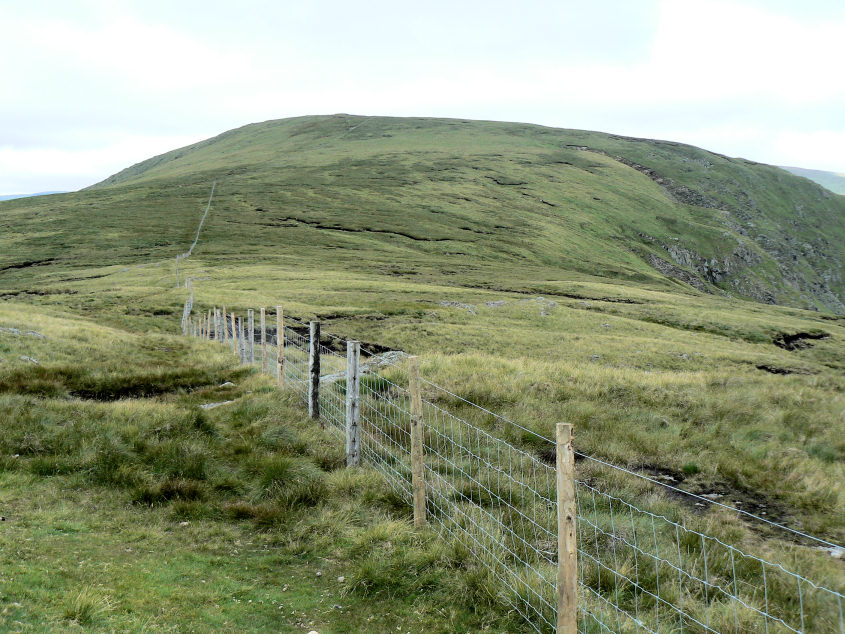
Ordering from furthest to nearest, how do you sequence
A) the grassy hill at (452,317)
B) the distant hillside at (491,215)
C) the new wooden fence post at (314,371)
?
the distant hillside at (491,215) < the new wooden fence post at (314,371) < the grassy hill at (452,317)

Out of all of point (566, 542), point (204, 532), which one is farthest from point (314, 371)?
point (566, 542)

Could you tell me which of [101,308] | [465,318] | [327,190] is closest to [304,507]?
[465,318]

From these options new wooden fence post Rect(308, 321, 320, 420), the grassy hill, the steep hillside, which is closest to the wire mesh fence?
the grassy hill

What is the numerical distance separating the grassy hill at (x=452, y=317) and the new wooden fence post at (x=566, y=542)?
0.83 metres

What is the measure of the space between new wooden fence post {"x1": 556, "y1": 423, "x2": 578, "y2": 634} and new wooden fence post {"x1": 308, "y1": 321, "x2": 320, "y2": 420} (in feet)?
22.4

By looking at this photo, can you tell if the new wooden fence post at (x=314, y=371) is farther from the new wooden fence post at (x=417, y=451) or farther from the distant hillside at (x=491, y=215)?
the distant hillside at (x=491, y=215)

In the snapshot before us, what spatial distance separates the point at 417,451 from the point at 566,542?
2.59m

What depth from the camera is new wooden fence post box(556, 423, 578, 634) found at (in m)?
4.09

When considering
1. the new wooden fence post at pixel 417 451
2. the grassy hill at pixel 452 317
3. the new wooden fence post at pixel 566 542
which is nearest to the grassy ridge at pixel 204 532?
the grassy hill at pixel 452 317

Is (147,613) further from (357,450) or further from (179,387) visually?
(179,387)

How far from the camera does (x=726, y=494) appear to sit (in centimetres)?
834

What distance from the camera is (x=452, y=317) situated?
36.7 metres

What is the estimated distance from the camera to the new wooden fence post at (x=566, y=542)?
4.09m

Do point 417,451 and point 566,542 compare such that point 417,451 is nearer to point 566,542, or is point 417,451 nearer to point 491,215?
point 566,542
